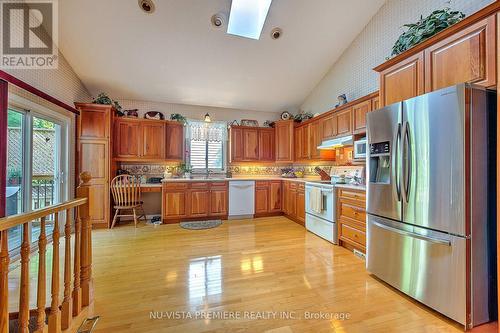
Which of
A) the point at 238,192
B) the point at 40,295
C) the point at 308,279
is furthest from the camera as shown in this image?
the point at 238,192

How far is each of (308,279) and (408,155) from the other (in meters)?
1.53

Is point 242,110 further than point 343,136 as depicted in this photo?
Yes

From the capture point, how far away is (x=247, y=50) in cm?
390

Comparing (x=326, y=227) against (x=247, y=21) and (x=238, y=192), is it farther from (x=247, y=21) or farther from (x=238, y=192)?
(x=247, y=21)

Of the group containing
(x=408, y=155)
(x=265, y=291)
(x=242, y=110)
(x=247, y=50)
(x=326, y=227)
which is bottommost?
(x=265, y=291)

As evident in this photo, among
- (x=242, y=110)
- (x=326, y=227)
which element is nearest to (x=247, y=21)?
(x=242, y=110)

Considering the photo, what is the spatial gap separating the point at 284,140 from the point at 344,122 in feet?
6.00

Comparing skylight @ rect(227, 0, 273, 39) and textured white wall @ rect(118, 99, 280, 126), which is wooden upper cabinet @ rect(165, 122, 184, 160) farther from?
skylight @ rect(227, 0, 273, 39)

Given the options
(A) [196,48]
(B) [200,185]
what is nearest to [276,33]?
(A) [196,48]

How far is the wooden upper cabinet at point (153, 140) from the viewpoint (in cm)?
457

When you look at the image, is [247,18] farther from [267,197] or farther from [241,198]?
[267,197]

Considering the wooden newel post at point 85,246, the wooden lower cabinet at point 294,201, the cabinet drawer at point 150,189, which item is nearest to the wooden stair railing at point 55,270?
the wooden newel post at point 85,246

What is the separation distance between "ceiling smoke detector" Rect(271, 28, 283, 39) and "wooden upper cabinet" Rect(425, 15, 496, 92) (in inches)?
90.4

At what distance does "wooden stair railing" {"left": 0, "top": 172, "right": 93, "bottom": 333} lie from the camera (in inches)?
40.7
